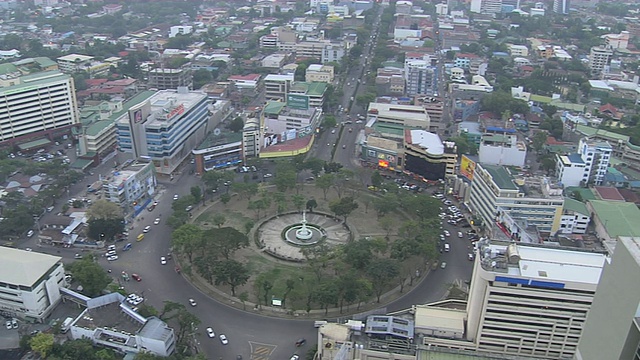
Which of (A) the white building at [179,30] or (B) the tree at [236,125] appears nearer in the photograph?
(B) the tree at [236,125]

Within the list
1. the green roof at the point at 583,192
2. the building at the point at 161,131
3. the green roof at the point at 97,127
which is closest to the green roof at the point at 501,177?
the green roof at the point at 583,192

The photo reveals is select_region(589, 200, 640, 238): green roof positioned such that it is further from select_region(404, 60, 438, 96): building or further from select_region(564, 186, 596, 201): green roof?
select_region(404, 60, 438, 96): building

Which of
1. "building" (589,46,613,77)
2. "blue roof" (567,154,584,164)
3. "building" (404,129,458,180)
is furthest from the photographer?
"building" (589,46,613,77)

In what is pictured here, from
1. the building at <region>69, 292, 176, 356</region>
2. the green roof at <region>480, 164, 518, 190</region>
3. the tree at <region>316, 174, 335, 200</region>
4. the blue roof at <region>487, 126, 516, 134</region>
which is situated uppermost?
the green roof at <region>480, 164, 518, 190</region>

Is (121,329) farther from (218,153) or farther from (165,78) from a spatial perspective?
(165,78)

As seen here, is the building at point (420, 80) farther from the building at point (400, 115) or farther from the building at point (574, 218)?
the building at point (574, 218)

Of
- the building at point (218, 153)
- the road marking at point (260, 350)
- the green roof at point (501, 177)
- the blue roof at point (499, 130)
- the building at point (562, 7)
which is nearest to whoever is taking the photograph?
the road marking at point (260, 350)

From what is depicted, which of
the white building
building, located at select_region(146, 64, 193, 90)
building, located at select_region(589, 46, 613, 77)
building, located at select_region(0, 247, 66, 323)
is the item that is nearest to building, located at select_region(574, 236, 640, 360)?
building, located at select_region(0, 247, 66, 323)
